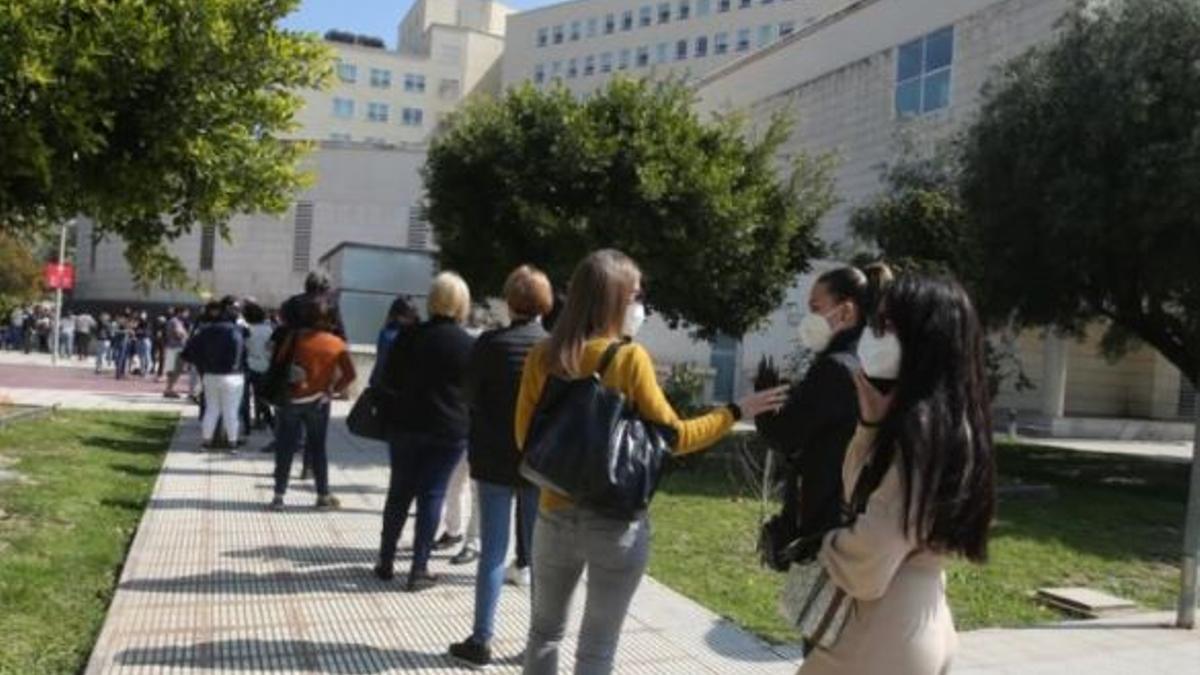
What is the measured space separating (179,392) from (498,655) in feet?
63.0

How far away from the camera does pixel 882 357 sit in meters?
2.82

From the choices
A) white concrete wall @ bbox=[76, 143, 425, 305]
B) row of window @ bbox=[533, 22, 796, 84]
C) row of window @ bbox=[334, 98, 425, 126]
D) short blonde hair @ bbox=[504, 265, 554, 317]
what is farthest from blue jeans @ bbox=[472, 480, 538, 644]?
row of window @ bbox=[334, 98, 425, 126]

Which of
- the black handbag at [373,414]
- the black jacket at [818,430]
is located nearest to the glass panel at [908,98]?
the black handbag at [373,414]

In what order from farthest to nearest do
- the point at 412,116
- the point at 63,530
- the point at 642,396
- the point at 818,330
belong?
the point at 412,116 → the point at 63,530 → the point at 818,330 → the point at 642,396

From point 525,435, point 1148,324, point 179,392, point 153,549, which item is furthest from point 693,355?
point 525,435

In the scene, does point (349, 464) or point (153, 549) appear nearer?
point (153, 549)

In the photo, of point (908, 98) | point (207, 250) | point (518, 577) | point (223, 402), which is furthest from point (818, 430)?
point (207, 250)

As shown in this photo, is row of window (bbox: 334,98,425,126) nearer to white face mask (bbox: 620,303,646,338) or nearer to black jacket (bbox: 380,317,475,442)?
black jacket (bbox: 380,317,475,442)

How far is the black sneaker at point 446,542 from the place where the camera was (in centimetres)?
813

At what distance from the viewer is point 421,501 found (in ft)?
22.0

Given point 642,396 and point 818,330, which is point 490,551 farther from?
point 818,330

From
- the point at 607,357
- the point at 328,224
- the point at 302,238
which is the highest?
the point at 328,224

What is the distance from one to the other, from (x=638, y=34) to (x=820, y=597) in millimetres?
86001

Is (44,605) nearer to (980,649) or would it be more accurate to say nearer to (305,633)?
(305,633)
